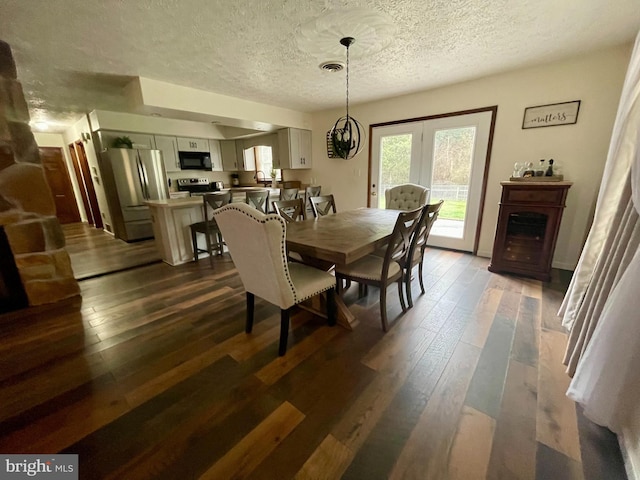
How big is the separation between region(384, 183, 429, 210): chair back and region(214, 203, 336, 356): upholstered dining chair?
1.99 m

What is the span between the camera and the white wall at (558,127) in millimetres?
2648

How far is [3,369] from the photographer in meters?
1.68

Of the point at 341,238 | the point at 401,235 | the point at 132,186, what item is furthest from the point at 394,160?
the point at 132,186

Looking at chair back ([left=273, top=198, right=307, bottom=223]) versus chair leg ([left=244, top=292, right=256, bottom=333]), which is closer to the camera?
chair leg ([left=244, top=292, right=256, bottom=333])

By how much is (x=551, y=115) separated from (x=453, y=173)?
3.76 ft

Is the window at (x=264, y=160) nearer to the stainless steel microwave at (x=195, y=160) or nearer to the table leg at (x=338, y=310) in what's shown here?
the stainless steel microwave at (x=195, y=160)

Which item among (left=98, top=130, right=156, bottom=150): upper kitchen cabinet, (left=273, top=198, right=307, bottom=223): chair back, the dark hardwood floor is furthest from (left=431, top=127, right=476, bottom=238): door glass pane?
(left=98, top=130, right=156, bottom=150): upper kitchen cabinet

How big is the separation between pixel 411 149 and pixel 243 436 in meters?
4.01

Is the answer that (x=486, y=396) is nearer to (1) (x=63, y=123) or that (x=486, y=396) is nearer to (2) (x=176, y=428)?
(2) (x=176, y=428)

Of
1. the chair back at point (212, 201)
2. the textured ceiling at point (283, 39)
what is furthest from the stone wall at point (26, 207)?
the chair back at point (212, 201)

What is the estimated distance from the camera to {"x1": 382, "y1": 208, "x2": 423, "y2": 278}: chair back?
5.90 ft

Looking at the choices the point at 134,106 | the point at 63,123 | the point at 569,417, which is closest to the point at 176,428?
the point at 569,417

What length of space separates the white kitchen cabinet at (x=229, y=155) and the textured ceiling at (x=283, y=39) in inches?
114

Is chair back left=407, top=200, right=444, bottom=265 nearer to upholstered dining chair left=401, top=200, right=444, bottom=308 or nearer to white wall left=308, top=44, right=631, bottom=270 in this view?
upholstered dining chair left=401, top=200, right=444, bottom=308
